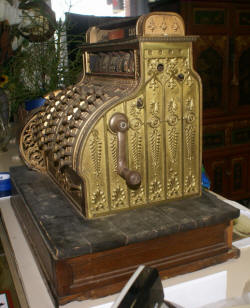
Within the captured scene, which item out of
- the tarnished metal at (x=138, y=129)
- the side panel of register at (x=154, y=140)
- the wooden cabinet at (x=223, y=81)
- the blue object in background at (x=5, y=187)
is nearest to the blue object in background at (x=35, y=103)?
the blue object in background at (x=5, y=187)

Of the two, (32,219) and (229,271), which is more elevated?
(32,219)

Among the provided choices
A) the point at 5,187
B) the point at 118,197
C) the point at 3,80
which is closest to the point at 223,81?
the point at 3,80

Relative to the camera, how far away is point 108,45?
119 cm

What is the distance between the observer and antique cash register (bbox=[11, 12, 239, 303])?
950 mm

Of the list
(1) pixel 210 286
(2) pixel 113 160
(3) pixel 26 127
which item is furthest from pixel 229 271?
(3) pixel 26 127

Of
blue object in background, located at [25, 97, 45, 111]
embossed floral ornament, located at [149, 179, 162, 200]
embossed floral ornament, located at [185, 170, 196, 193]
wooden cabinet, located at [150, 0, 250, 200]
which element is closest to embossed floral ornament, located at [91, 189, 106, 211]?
embossed floral ornament, located at [149, 179, 162, 200]

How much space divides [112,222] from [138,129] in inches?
10.6

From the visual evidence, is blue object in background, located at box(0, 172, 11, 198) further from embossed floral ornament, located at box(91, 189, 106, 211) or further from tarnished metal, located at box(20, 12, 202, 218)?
embossed floral ornament, located at box(91, 189, 106, 211)

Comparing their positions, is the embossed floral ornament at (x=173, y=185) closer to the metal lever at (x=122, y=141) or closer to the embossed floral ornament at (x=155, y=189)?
the embossed floral ornament at (x=155, y=189)

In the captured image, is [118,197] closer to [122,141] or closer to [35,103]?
[122,141]

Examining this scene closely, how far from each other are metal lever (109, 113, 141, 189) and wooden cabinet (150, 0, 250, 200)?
7.60 feet

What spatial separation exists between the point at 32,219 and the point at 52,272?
238 mm

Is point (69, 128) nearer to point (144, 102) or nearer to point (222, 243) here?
point (144, 102)

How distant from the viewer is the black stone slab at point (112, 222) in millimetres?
920
